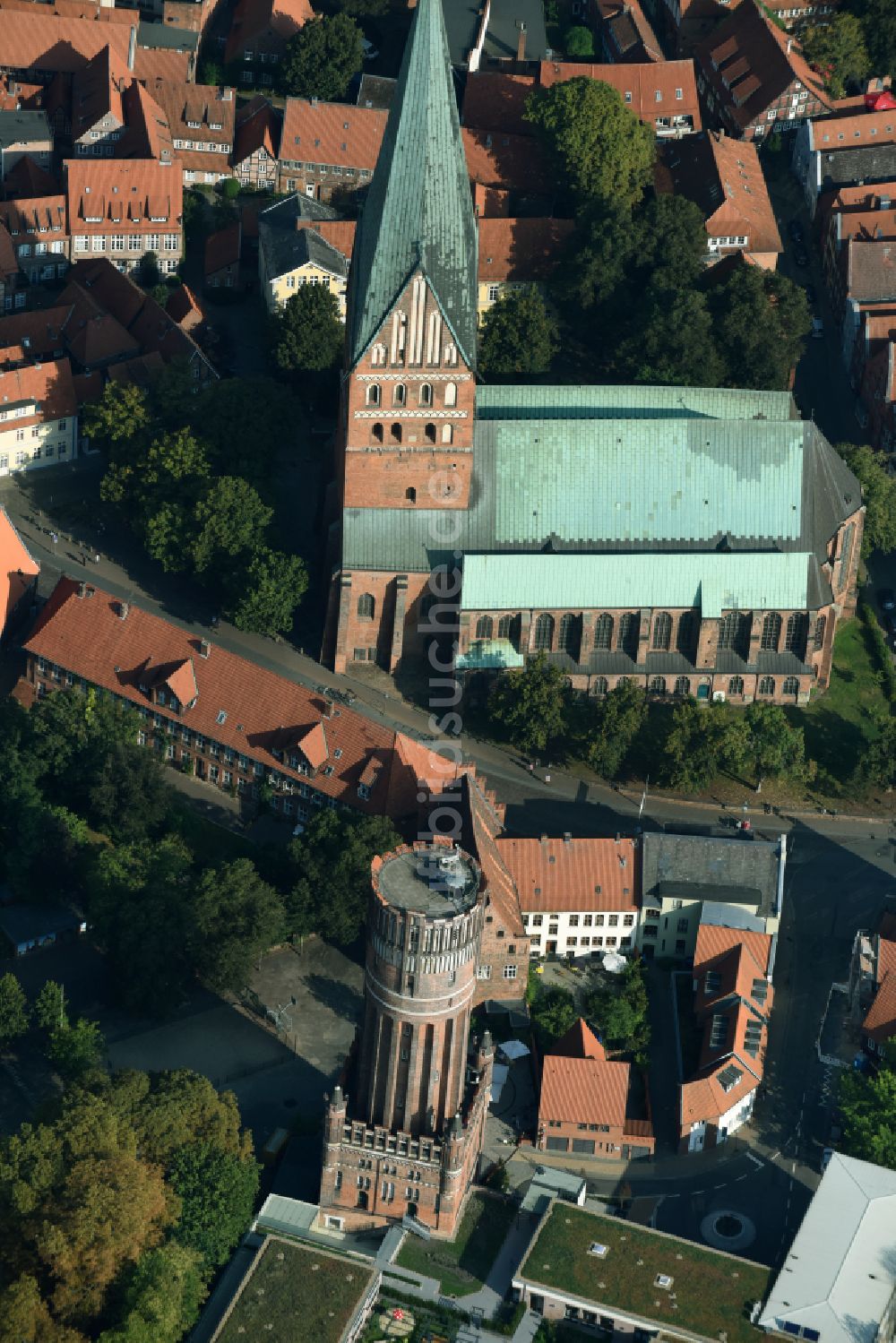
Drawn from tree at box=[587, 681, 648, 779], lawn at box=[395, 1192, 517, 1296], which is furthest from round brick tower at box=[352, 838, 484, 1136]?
tree at box=[587, 681, 648, 779]

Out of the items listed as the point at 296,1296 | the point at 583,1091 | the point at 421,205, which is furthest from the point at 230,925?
the point at 421,205

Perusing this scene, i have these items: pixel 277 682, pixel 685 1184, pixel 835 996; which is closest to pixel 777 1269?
pixel 685 1184

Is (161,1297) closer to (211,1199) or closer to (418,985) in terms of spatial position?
(211,1199)

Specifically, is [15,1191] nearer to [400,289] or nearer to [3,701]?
[3,701]

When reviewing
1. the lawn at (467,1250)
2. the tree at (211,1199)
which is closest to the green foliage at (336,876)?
the tree at (211,1199)

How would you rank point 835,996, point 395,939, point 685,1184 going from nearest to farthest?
point 395,939 → point 685,1184 → point 835,996

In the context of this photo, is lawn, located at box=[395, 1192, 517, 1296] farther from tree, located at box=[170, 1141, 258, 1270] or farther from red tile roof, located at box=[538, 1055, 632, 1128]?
tree, located at box=[170, 1141, 258, 1270]

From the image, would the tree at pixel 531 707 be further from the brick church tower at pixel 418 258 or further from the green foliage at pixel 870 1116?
the green foliage at pixel 870 1116
